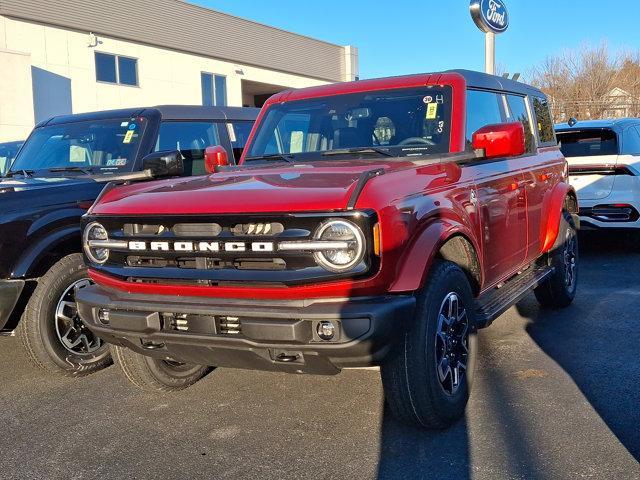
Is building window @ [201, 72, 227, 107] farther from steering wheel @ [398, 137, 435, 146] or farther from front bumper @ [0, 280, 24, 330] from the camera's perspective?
steering wheel @ [398, 137, 435, 146]

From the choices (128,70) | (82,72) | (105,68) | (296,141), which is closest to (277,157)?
(296,141)

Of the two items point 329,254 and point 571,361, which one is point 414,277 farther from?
point 571,361

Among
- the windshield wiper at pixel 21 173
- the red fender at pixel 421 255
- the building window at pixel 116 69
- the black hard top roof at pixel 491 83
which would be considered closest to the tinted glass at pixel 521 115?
the black hard top roof at pixel 491 83

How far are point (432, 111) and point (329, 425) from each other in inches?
84.0

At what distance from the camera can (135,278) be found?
337 centimetres

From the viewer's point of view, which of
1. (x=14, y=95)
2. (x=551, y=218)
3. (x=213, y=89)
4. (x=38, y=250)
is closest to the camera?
(x=38, y=250)

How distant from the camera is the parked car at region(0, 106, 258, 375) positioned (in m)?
4.23

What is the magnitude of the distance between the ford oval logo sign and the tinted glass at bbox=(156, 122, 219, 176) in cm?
851

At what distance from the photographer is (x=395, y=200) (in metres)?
3.05

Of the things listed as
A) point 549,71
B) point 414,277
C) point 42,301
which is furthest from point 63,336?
point 549,71

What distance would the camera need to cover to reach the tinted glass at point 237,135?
6.55m

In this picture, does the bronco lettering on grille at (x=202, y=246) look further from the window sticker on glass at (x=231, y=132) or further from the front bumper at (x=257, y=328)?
the window sticker on glass at (x=231, y=132)

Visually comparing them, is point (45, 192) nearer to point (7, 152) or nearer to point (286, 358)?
point (286, 358)

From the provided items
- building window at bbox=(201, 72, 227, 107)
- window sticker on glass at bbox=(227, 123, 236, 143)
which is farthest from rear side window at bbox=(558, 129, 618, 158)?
building window at bbox=(201, 72, 227, 107)
